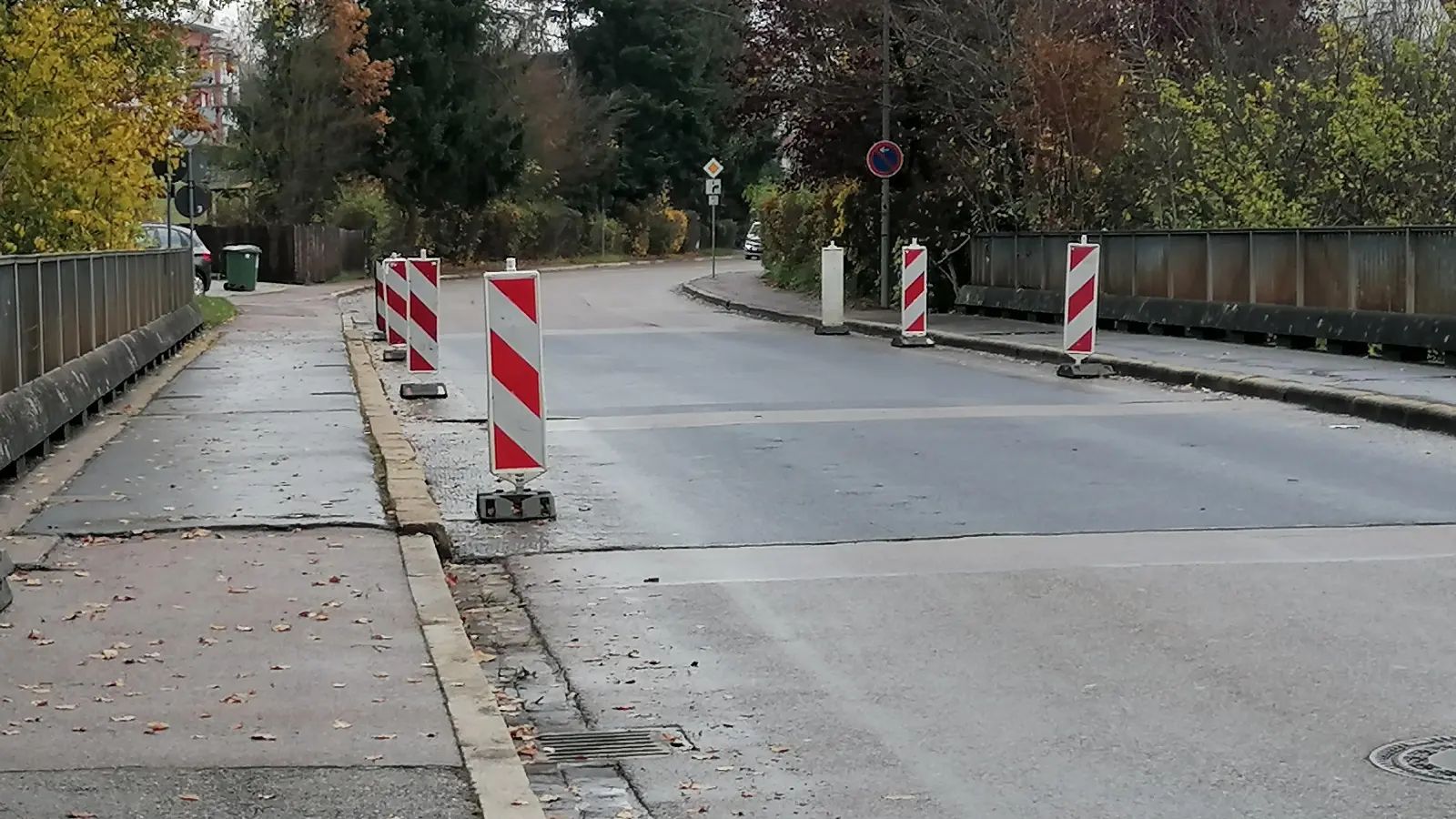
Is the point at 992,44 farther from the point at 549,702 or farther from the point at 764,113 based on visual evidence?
the point at 549,702

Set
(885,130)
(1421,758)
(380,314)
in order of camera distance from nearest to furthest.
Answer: (1421,758)
(380,314)
(885,130)

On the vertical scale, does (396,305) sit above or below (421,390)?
→ above

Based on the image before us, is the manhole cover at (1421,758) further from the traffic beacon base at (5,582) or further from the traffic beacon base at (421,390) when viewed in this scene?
the traffic beacon base at (421,390)

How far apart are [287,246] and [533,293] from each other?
4319cm

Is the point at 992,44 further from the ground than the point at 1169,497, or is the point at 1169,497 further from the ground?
the point at 992,44

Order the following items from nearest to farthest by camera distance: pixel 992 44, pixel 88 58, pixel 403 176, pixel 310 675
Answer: pixel 310 675 < pixel 88 58 < pixel 992 44 < pixel 403 176

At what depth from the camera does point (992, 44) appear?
103 ft

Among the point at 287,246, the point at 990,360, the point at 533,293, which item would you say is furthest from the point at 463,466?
the point at 287,246

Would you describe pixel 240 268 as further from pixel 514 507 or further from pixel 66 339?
pixel 514 507

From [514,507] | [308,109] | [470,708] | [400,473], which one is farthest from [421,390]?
[308,109]

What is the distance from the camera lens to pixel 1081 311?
1941cm

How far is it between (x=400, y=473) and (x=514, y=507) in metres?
1.19

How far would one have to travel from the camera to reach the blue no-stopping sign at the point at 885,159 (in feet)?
104

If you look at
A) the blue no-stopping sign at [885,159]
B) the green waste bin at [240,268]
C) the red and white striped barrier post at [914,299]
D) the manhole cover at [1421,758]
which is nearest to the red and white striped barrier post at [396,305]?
the red and white striped barrier post at [914,299]
